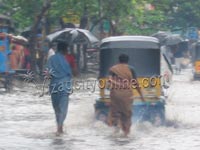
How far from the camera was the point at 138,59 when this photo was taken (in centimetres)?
1500

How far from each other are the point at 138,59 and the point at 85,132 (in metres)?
2.31

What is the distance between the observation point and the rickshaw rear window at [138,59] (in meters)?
14.9

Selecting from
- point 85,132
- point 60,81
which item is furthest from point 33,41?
point 60,81

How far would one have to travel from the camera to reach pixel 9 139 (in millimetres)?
12539

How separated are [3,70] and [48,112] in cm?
595

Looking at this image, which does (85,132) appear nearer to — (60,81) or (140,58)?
(60,81)

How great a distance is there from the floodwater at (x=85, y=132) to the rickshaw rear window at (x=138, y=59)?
1112 millimetres

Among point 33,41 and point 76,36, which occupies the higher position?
point 76,36

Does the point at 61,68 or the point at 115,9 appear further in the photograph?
the point at 115,9

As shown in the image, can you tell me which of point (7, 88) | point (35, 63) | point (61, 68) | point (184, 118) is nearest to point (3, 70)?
point (7, 88)

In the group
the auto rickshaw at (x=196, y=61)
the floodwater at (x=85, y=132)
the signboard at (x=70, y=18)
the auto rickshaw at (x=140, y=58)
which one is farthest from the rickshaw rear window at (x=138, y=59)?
the auto rickshaw at (x=196, y=61)

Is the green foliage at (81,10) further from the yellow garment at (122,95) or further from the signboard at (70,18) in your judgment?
the yellow garment at (122,95)

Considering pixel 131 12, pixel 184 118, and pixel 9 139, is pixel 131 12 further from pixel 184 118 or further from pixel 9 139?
pixel 9 139

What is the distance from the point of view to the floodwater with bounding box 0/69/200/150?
11.8 metres
